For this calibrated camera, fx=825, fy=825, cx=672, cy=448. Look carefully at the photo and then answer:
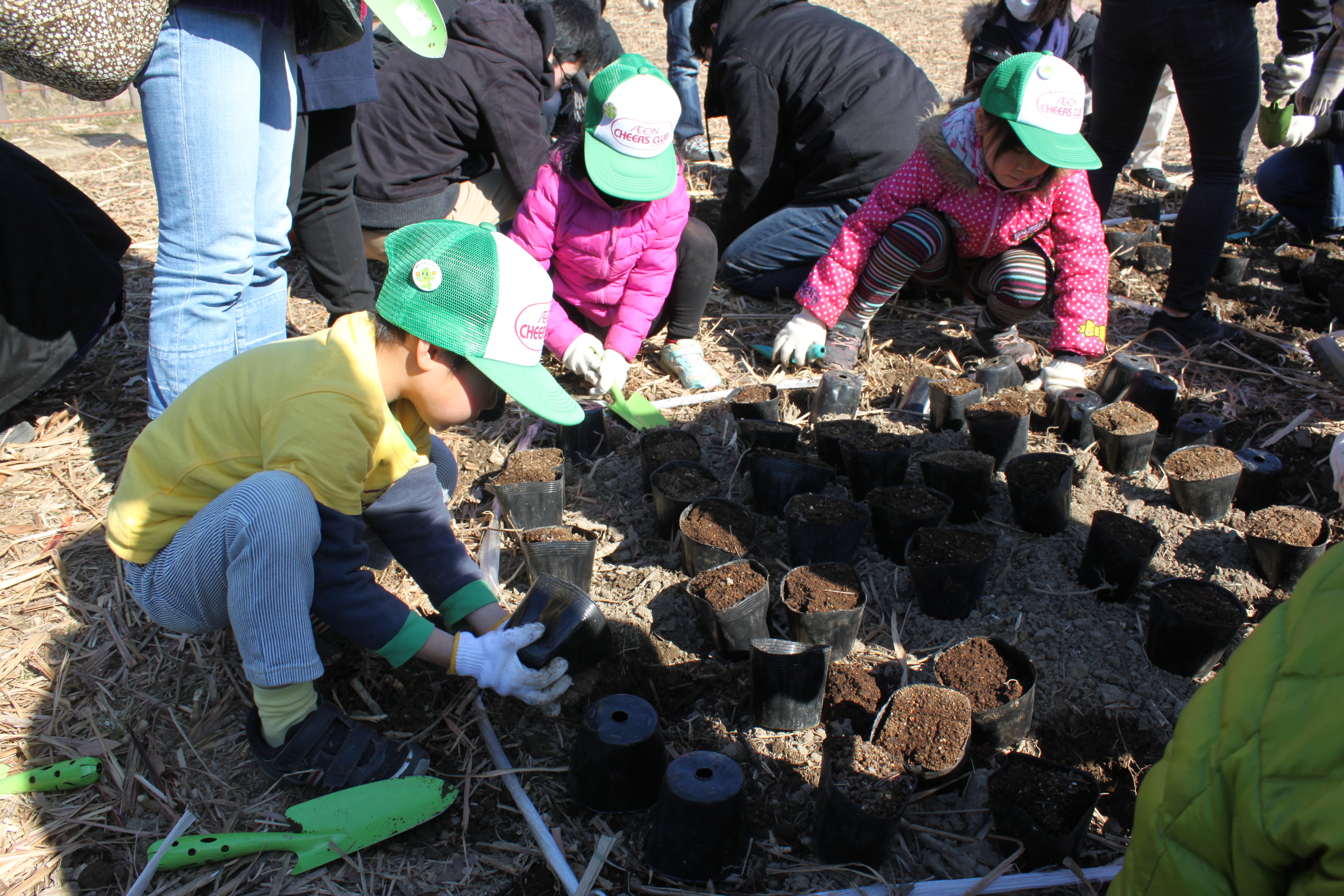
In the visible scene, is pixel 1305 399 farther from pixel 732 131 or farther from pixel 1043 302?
pixel 732 131

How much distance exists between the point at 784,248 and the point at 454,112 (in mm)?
1690

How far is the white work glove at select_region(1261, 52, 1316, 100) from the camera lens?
4.04 meters

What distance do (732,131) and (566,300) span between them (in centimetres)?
142

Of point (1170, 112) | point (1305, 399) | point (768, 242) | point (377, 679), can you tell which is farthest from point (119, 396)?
point (1170, 112)

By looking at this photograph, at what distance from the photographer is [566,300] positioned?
360 centimetres

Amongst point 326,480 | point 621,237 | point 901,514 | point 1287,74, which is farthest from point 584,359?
point 1287,74

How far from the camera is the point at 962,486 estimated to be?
2582mm

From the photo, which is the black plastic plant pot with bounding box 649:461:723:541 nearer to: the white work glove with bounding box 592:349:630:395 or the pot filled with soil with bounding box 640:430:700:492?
the pot filled with soil with bounding box 640:430:700:492

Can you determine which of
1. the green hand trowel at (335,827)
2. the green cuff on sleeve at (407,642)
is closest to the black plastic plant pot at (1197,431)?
the green cuff on sleeve at (407,642)

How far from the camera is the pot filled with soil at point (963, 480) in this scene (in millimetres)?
2566

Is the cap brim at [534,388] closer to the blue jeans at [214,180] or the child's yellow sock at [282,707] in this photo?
the child's yellow sock at [282,707]

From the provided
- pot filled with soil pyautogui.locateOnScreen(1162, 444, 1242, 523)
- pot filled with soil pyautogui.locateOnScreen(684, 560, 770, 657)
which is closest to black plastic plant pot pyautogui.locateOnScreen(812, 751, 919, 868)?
pot filled with soil pyautogui.locateOnScreen(684, 560, 770, 657)

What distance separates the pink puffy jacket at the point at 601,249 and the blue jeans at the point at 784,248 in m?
0.83

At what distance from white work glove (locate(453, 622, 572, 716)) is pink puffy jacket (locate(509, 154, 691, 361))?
162 cm
